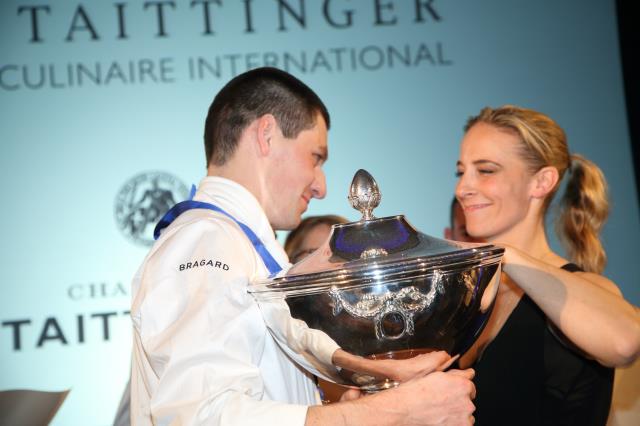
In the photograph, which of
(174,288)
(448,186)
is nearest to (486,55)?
(448,186)

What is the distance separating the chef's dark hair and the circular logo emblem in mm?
1035

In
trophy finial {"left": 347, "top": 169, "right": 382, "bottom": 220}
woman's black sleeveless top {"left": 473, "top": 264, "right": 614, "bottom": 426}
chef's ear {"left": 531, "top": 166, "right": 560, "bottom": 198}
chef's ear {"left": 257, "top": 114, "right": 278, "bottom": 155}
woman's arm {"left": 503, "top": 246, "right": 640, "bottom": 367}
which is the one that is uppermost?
chef's ear {"left": 257, "top": 114, "right": 278, "bottom": 155}

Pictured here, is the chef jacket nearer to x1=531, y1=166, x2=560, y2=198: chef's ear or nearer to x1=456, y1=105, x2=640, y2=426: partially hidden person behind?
x1=456, y1=105, x2=640, y2=426: partially hidden person behind

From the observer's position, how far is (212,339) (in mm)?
1022

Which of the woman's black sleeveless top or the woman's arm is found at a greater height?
the woman's arm

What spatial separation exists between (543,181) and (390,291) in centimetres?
94

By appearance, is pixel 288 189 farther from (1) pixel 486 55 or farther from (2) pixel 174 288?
(1) pixel 486 55

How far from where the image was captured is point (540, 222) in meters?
1.79

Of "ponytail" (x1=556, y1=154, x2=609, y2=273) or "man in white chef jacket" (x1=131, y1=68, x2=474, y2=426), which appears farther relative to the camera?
"ponytail" (x1=556, y1=154, x2=609, y2=273)

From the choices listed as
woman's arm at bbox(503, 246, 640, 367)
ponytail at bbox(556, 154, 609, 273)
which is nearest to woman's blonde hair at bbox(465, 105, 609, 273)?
ponytail at bbox(556, 154, 609, 273)

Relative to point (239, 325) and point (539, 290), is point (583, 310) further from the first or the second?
point (239, 325)

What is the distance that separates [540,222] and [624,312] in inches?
15.4

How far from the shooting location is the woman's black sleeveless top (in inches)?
60.5

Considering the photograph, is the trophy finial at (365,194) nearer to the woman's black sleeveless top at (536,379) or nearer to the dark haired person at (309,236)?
the woman's black sleeveless top at (536,379)
